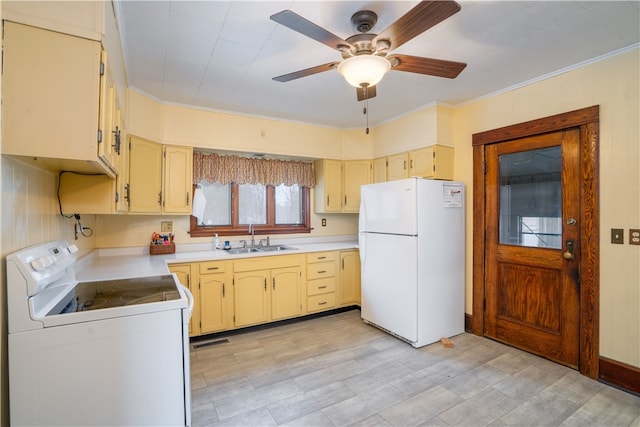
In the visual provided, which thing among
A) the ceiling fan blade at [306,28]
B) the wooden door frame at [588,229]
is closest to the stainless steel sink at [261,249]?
the ceiling fan blade at [306,28]

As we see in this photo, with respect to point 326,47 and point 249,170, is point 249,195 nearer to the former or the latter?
point 249,170

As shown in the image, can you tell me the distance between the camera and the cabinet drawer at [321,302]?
139 inches

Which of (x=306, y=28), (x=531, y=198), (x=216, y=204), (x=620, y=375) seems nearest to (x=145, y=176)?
(x=216, y=204)

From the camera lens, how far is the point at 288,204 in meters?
4.13

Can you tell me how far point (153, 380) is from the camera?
4.65ft

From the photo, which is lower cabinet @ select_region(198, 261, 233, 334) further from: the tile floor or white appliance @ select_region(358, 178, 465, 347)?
white appliance @ select_region(358, 178, 465, 347)

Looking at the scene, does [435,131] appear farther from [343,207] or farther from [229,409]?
[229,409]

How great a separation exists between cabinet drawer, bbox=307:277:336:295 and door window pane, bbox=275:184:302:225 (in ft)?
3.09

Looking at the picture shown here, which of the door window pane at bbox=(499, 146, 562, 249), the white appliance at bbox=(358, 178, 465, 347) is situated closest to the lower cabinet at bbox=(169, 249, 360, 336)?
the white appliance at bbox=(358, 178, 465, 347)

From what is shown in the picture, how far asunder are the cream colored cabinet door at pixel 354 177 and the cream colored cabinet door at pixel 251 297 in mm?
1502

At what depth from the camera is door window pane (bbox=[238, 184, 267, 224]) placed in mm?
3799

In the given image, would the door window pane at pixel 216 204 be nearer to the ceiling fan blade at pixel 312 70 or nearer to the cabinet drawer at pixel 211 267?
the cabinet drawer at pixel 211 267

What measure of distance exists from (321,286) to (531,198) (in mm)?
2296

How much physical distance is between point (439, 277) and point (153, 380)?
8.20ft
